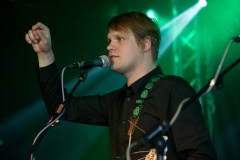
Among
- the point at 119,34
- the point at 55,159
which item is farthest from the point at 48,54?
the point at 55,159

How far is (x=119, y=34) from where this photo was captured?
7.68ft

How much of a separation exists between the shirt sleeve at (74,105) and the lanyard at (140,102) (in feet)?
1.44

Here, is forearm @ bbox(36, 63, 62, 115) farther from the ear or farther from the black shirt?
the ear

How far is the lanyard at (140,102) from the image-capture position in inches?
78.2

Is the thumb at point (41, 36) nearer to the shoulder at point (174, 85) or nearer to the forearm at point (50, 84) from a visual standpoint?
the forearm at point (50, 84)

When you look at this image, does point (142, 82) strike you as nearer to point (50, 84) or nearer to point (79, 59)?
point (50, 84)

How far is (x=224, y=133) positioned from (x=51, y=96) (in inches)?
96.9

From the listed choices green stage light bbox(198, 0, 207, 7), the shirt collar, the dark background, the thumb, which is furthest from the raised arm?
green stage light bbox(198, 0, 207, 7)

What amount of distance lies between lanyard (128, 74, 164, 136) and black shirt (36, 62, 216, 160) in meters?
0.03

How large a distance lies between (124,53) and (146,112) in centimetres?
47

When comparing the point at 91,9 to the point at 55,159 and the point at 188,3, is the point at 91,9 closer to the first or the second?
the point at 188,3

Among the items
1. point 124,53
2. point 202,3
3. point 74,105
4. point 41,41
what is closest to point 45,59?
point 41,41

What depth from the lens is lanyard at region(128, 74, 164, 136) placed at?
6.52ft

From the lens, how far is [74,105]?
8.09 ft
